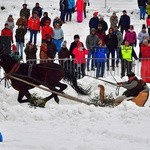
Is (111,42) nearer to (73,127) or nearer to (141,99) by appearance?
(141,99)

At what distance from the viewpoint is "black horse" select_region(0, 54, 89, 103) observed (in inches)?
732

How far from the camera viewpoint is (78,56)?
77.3ft

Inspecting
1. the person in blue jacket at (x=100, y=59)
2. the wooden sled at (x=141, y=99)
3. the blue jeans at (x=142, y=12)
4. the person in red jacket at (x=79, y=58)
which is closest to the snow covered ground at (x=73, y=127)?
the wooden sled at (x=141, y=99)

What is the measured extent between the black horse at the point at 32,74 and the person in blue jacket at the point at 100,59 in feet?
11.5

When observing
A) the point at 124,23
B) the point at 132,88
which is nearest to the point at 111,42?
the point at 124,23

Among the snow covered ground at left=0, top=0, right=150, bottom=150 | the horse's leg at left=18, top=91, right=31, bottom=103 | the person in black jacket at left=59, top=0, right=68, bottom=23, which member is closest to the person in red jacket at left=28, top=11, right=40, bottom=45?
the person in black jacket at left=59, top=0, right=68, bottom=23

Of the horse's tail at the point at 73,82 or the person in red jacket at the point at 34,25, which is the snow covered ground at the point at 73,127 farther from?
the person in red jacket at the point at 34,25

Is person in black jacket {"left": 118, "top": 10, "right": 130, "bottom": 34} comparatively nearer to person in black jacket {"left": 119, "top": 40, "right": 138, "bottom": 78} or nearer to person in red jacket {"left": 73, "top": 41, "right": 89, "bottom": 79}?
person in black jacket {"left": 119, "top": 40, "right": 138, "bottom": 78}

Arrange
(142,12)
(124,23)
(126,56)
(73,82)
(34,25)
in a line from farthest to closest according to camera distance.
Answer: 1. (142,12)
2. (124,23)
3. (34,25)
4. (126,56)
5. (73,82)

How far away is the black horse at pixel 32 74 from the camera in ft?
61.0

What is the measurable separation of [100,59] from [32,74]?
4866mm

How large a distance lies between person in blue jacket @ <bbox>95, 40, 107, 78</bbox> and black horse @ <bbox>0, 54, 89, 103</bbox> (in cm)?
349

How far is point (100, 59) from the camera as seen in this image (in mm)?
23281

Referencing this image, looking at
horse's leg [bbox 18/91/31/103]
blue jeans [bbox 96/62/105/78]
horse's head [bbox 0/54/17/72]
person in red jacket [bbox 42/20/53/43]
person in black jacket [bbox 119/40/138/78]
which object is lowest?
horse's leg [bbox 18/91/31/103]
